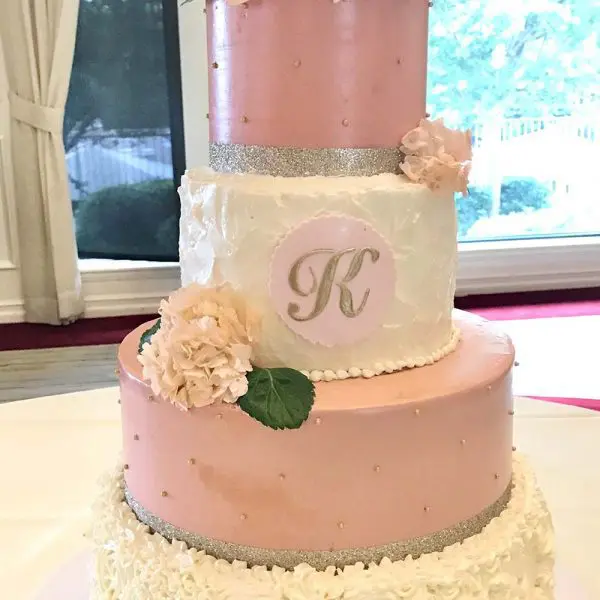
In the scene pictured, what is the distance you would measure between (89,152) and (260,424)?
3362mm

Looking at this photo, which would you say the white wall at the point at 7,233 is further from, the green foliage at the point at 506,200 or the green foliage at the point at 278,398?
the green foliage at the point at 278,398

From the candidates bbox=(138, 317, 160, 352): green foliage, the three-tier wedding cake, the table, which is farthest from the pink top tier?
the table

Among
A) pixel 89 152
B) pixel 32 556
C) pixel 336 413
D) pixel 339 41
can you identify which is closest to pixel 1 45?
pixel 89 152

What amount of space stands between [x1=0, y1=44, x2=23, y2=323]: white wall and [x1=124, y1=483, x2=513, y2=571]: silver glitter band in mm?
3070

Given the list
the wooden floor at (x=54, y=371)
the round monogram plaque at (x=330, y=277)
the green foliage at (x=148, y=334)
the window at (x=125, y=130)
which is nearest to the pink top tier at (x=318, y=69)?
the round monogram plaque at (x=330, y=277)

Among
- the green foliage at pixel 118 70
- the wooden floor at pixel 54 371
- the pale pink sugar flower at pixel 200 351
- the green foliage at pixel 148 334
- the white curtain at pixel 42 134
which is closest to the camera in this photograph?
the pale pink sugar flower at pixel 200 351

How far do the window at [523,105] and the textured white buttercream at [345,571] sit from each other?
353 centimetres

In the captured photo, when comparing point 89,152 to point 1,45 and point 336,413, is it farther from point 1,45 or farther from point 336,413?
point 336,413

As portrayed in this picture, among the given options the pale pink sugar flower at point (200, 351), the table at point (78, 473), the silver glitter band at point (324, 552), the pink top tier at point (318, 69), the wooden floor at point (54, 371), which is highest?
the pink top tier at point (318, 69)

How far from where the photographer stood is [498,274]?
477 centimetres

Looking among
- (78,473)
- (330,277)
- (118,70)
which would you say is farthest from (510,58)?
(330,277)

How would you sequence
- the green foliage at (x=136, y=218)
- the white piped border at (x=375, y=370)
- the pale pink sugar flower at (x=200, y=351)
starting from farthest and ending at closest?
the green foliage at (x=136, y=218) → the white piped border at (x=375, y=370) → the pale pink sugar flower at (x=200, y=351)

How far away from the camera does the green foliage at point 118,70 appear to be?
4074 millimetres

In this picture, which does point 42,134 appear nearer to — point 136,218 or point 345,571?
point 136,218
